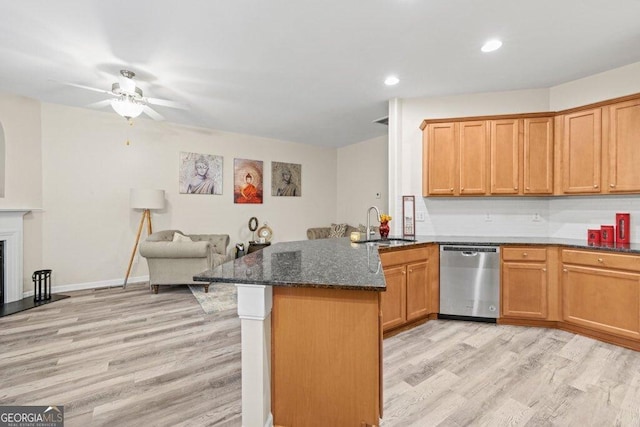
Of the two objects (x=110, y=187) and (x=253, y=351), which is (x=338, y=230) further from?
(x=253, y=351)

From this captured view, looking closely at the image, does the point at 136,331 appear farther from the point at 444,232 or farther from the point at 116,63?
the point at 444,232

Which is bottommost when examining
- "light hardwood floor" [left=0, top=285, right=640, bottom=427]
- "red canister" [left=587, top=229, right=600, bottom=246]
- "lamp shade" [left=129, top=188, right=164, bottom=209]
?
"light hardwood floor" [left=0, top=285, right=640, bottom=427]

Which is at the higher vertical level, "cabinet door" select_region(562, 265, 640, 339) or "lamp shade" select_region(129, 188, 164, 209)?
"lamp shade" select_region(129, 188, 164, 209)

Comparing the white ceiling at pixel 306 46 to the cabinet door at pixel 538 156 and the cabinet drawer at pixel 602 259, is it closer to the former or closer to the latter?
the cabinet door at pixel 538 156

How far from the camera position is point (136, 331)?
3115 millimetres

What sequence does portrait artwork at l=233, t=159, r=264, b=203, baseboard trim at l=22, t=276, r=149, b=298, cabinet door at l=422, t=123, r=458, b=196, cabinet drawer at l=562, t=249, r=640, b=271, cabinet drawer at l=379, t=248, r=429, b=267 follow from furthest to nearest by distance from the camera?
portrait artwork at l=233, t=159, r=264, b=203
baseboard trim at l=22, t=276, r=149, b=298
cabinet door at l=422, t=123, r=458, b=196
cabinet drawer at l=379, t=248, r=429, b=267
cabinet drawer at l=562, t=249, r=640, b=271

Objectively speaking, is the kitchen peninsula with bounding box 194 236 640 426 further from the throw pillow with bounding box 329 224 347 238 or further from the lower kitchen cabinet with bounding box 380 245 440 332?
the throw pillow with bounding box 329 224 347 238

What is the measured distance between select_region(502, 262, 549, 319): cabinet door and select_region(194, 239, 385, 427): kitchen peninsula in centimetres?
238

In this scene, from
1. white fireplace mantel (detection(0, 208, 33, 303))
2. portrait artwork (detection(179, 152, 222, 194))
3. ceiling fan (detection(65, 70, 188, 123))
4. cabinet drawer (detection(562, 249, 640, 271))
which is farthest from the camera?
portrait artwork (detection(179, 152, 222, 194))

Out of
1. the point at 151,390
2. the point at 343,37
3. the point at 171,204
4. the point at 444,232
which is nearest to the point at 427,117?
the point at 444,232

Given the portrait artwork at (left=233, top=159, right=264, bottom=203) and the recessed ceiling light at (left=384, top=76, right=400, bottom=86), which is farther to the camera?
the portrait artwork at (left=233, top=159, right=264, bottom=203)

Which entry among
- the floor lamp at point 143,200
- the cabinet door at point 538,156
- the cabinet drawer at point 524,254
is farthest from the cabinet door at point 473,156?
the floor lamp at point 143,200

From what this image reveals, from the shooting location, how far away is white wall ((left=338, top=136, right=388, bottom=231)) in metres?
6.57

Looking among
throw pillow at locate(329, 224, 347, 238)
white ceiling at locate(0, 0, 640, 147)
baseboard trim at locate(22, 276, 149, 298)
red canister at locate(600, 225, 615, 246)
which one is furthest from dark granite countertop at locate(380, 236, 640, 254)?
baseboard trim at locate(22, 276, 149, 298)
